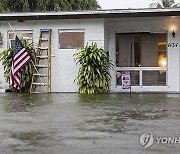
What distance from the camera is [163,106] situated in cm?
942

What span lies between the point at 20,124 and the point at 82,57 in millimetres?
7453

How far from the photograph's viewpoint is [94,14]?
14117mm

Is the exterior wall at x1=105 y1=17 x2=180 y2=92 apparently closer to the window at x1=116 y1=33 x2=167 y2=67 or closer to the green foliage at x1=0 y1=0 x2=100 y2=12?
the window at x1=116 y1=33 x2=167 y2=67

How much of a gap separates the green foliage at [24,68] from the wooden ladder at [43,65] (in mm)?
192

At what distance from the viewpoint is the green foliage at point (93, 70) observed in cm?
1381

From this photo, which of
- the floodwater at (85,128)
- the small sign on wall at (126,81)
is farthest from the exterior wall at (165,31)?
the floodwater at (85,128)

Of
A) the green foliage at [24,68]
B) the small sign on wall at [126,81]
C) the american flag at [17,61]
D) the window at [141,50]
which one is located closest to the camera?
the small sign on wall at [126,81]

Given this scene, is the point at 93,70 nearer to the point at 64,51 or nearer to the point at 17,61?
the point at 64,51

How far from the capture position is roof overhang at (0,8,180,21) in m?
13.5

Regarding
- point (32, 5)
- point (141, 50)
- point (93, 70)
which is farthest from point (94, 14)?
point (32, 5)

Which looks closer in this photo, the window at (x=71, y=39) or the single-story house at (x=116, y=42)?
the single-story house at (x=116, y=42)

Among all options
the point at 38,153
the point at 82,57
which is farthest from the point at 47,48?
the point at 38,153

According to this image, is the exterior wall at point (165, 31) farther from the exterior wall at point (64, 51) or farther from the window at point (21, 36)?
the window at point (21, 36)

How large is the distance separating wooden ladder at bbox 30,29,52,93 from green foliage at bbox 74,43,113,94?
1.36 metres
